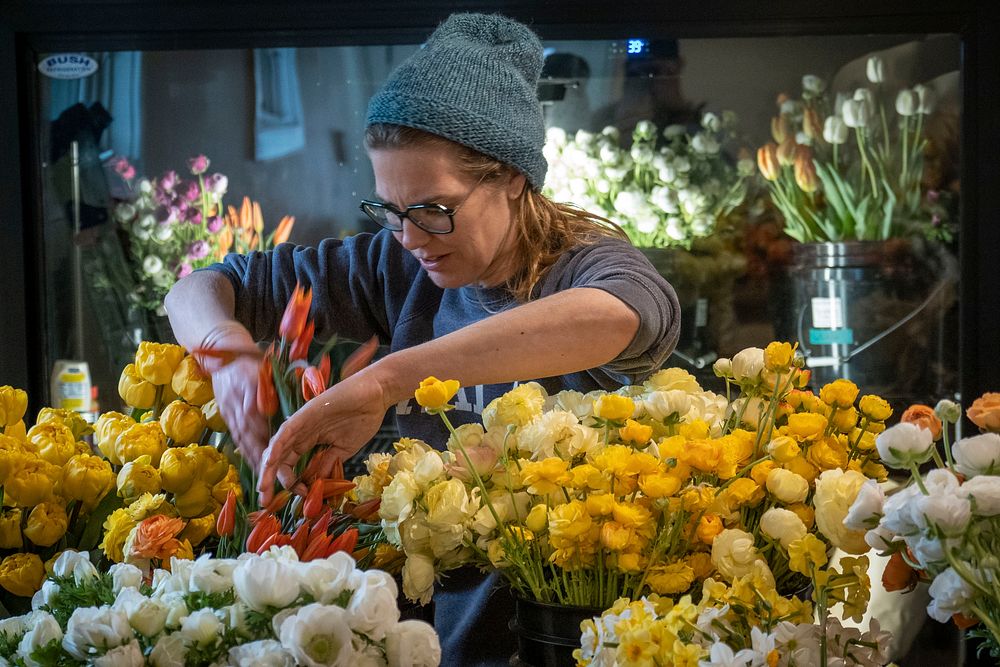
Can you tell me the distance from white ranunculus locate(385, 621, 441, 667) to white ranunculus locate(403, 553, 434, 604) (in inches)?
5.0

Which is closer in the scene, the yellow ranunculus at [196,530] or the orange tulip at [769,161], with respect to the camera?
the yellow ranunculus at [196,530]

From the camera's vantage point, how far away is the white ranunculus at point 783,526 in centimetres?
69

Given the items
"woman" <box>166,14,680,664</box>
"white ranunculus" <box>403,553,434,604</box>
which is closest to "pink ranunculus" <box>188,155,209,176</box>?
"woman" <box>166,14,680,664</box>

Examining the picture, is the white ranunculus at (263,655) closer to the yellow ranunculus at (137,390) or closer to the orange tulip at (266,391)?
the orange tulip at (266,391)

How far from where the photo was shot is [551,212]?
134cm

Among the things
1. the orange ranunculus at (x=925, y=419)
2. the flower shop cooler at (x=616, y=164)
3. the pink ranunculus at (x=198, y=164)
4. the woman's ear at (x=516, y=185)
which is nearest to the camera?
the orange ranunculus at (x=925, y=419)

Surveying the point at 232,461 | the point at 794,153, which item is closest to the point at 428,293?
the point at 232,461

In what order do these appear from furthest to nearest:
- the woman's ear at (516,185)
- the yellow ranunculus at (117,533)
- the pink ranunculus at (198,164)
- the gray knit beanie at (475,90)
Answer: the pink ranunculus at (198,164)
the woman's ear at (516,185)
the gray knit beanie at (475,90)
the yellow ranunculus at (117,533)

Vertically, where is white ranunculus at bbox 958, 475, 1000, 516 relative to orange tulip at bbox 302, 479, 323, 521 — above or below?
above

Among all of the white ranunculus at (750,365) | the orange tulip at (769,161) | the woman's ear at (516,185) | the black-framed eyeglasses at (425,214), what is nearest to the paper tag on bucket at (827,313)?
the orange tulip at (769,161)

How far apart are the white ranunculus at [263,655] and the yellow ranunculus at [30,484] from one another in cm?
30

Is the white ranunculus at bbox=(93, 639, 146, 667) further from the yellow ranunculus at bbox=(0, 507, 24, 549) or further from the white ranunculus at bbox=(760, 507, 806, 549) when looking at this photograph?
the white ranunculus at bbox=(760, 507, 806, 549)

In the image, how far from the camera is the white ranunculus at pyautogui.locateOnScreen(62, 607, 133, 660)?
0.58 m

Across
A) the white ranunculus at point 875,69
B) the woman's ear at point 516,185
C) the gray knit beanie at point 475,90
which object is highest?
→ the white ranunculus at point 875,69
